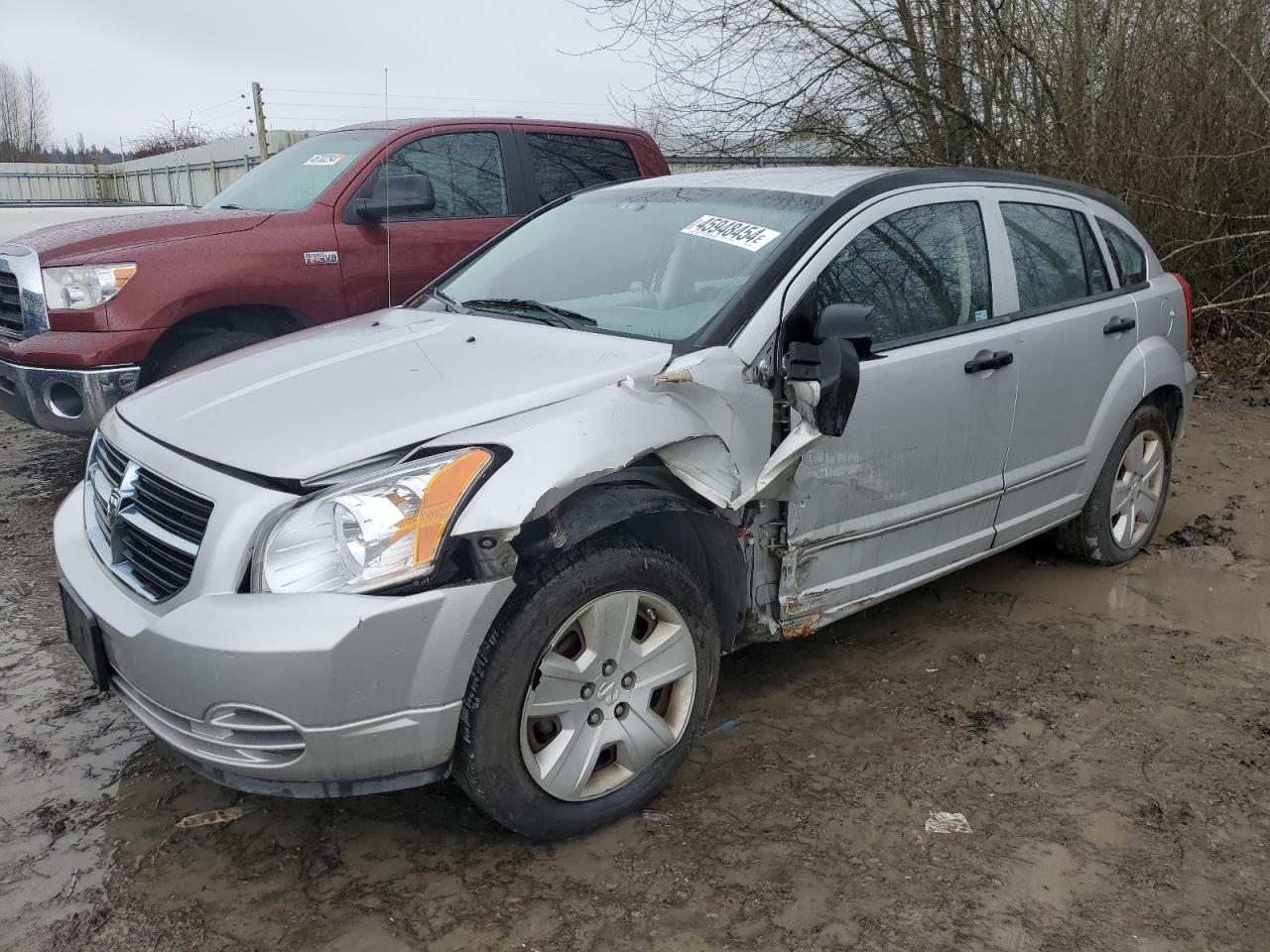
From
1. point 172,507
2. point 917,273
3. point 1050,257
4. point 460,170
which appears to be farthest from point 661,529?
point 460,170

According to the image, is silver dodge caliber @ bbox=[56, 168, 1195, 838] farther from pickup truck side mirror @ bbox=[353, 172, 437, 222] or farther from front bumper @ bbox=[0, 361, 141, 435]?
front bumper @ bbox=[0, 361, 141, 435]

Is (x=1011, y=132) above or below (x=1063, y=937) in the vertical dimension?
above

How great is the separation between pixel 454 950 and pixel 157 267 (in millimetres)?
3833

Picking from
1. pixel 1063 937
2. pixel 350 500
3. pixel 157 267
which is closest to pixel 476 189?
pixel 157 267

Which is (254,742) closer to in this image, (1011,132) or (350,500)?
(350,500)

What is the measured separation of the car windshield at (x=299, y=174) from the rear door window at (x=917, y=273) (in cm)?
345

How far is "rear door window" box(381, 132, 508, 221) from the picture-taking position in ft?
19.0

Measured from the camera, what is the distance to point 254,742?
7.39ft

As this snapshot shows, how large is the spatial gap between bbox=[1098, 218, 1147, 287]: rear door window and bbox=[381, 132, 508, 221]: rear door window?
3298 mm

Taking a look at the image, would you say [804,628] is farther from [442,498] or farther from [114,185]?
[114,185]

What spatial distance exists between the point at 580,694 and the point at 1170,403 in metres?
3.39

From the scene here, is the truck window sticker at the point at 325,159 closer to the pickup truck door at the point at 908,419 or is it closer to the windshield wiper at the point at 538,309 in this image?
the windshield wiper at the point at 538,309

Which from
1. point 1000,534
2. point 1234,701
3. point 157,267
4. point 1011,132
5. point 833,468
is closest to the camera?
point 833,468

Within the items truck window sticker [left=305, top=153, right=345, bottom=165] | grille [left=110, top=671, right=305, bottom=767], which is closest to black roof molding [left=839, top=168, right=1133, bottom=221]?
grille [left=110, top=671, right=305, bottom=767]
